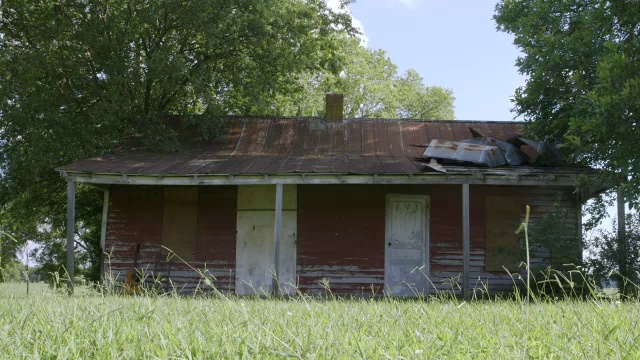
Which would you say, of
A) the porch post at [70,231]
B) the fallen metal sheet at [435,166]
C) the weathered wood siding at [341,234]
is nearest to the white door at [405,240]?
the weathered wood siding at [341,234]

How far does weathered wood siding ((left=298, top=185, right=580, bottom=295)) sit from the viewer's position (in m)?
Answer: 16.5

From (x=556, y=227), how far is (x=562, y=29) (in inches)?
194

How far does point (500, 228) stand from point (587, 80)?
3.82m

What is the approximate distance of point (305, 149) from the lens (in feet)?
57.4

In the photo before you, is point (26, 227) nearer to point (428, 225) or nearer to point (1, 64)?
point (1, 64)

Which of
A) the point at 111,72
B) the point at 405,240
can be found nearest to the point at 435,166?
the point at 405,240

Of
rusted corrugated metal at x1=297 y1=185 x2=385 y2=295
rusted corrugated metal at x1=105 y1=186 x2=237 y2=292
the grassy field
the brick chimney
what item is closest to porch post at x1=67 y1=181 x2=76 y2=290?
rusted corrugated metal at x1=105 y1=186 x2=237 y2=292

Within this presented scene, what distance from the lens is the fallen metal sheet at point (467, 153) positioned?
15.0 metres

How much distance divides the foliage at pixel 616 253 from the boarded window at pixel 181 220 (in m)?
8.52

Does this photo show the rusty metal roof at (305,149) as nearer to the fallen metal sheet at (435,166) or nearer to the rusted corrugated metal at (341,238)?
the fallen metal sheet at (435,166)

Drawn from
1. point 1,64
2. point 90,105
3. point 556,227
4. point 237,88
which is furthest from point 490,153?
point 1,64

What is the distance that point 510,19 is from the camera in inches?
782

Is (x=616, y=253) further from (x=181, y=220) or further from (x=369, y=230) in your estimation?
(x=181, y=220)

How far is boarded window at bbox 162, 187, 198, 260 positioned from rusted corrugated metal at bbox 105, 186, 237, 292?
11 centimetres
